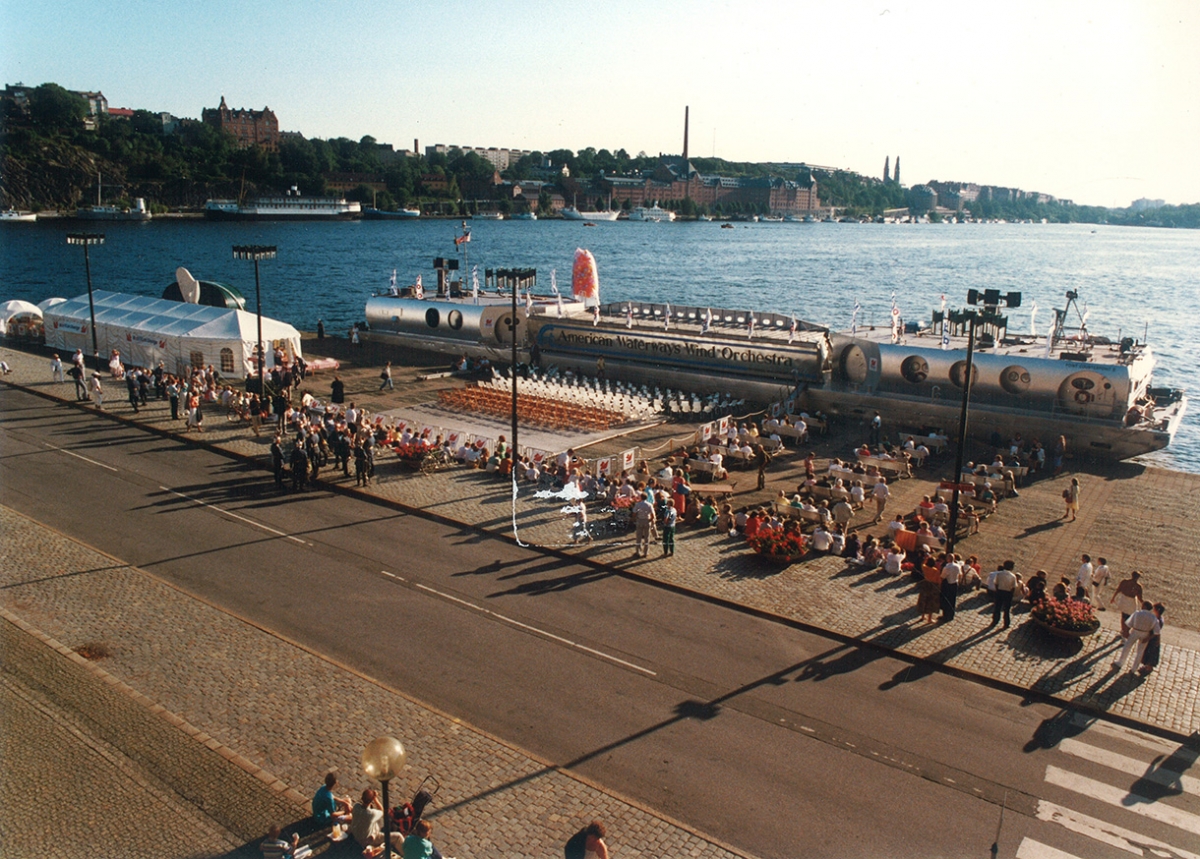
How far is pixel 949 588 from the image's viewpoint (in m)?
16.5

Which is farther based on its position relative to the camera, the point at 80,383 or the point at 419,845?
the point at 80,383

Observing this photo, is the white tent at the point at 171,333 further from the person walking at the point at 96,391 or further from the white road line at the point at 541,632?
the white road line at the point at 541,632

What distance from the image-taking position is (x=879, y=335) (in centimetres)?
3722

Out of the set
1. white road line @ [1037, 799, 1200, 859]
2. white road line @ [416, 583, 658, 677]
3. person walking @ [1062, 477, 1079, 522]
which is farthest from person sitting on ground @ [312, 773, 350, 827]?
person walking @ [1062, 477, 1079, 522]

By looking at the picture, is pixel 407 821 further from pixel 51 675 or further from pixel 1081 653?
pixel 1081 653

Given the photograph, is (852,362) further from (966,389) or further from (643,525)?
(643,525)

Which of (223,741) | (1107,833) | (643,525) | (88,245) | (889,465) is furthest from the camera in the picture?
(88,245)

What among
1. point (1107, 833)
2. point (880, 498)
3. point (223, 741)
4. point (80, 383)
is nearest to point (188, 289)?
point (80, 383)

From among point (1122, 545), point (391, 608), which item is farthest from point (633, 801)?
point (1122, 545)

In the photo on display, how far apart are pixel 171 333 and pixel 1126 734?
36.7 metres

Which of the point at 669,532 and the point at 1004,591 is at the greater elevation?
the point at 1004,591

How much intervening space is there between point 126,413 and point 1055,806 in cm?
3087

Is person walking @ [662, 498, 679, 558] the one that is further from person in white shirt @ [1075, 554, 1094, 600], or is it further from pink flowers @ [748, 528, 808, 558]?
person in white shirt @ [1075, 554, 1094, 600]

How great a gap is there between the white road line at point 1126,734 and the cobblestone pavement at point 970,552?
0.34 meters
